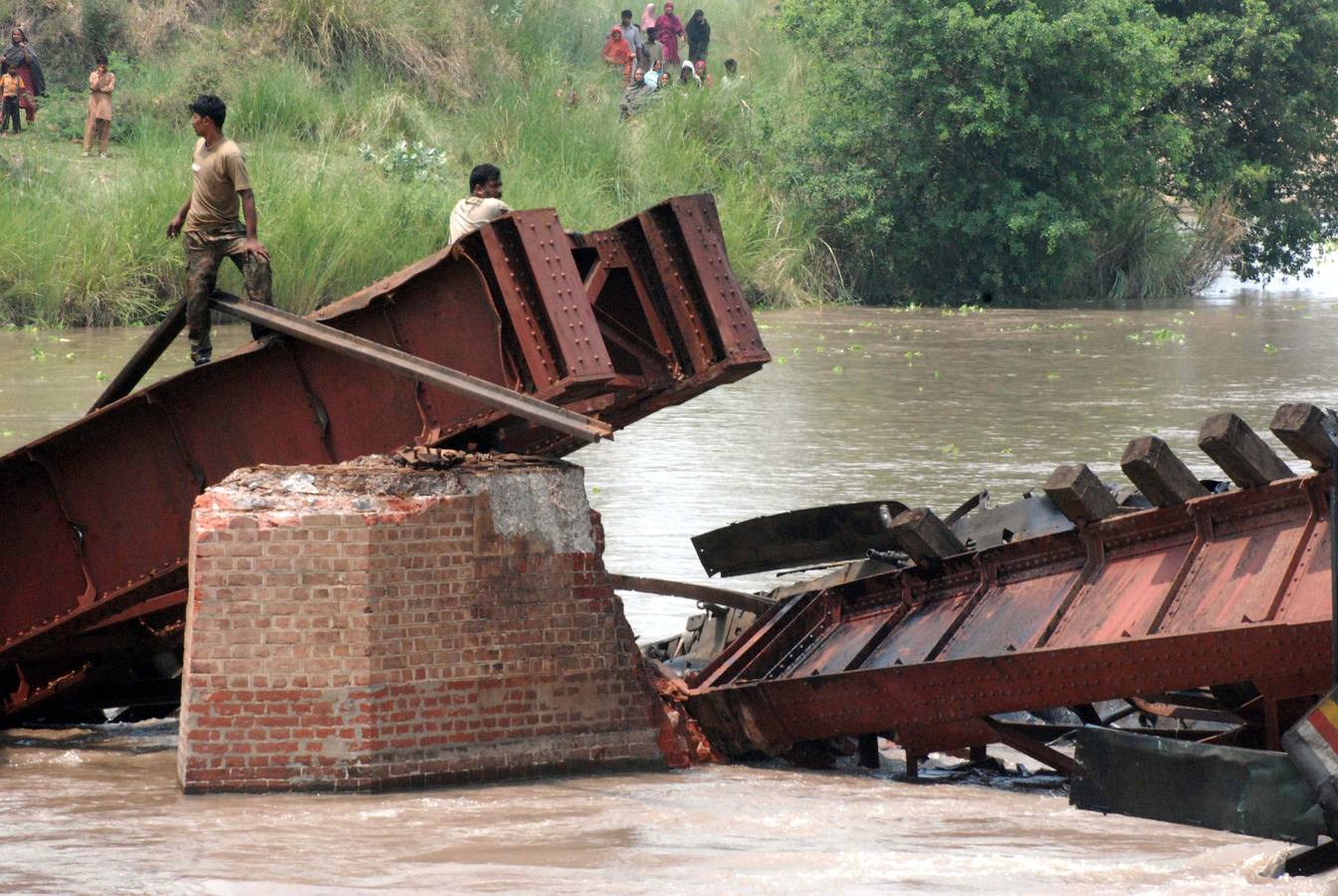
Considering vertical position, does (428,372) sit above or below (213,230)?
below

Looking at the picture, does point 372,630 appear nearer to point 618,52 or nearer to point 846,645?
point 846,645

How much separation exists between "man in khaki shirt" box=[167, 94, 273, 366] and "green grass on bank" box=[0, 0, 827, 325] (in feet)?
63.9

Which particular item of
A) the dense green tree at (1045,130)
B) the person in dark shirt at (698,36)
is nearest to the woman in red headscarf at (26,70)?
the dense green tree at (1045,130)

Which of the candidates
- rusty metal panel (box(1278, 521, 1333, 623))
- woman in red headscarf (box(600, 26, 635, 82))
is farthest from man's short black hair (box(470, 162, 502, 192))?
woman in red headscarf (box(600, 26, 635, 82))

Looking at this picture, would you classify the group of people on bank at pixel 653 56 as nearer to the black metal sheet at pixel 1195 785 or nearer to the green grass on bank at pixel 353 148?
the green grass on bank at pixel 353 148

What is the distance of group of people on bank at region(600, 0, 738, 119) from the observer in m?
42.3

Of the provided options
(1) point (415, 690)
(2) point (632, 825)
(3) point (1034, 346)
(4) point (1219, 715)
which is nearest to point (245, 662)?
(1) point (415, 690)

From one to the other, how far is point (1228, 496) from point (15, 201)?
86.1 feet

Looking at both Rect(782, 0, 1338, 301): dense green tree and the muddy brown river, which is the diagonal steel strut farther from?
Rect(782, 0, 1338, 301): dense green tree

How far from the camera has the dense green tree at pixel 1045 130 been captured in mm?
35844

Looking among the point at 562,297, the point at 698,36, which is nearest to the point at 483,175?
the point at 562,297

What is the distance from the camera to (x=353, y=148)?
36000mm

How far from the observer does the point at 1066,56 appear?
35812 mm

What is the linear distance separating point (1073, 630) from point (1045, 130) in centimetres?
2985
